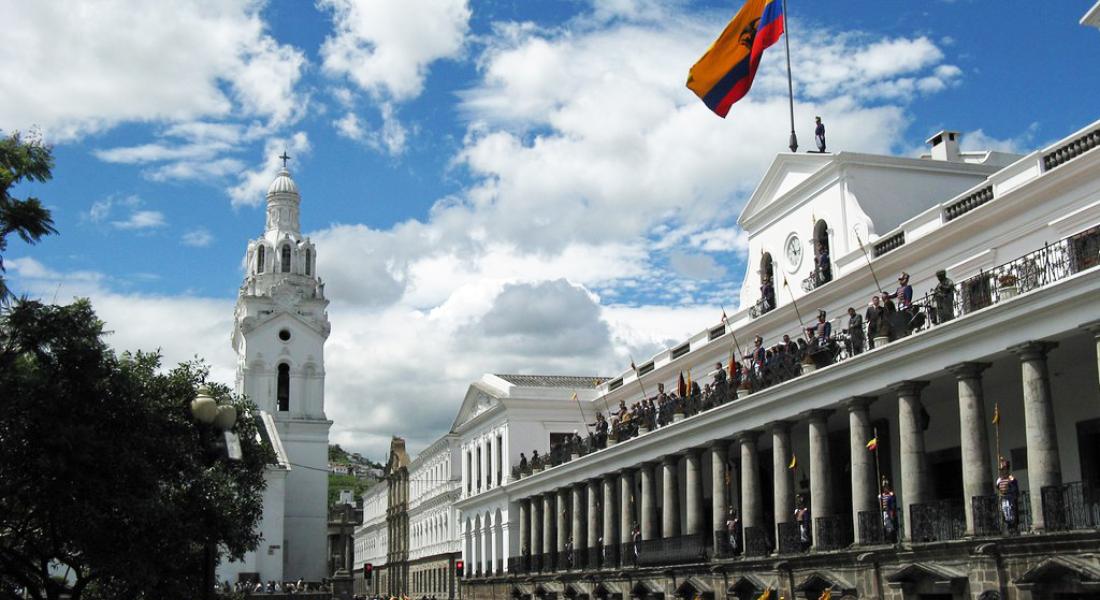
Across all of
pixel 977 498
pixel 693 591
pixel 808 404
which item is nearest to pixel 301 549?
pixel 693 591

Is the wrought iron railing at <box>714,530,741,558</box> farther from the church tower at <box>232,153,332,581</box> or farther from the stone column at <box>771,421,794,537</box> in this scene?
the church tower at <box>232,153,332,581</box>

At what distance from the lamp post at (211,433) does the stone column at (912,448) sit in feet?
44.7

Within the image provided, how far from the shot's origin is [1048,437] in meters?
19.8

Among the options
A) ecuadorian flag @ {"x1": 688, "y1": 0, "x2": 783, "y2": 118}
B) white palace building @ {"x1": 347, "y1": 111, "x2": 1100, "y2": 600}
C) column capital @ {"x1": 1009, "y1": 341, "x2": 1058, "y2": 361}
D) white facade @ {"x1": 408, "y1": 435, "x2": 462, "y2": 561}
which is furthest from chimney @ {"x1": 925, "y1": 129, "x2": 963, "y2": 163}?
white facade @ {"x1": 408, "y1": 435, "x2": 462, "y2": 561}

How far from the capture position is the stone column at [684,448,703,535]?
109ft

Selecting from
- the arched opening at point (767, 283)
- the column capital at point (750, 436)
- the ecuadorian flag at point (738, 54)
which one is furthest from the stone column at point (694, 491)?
the ecuadorian flag at point (738, 54)

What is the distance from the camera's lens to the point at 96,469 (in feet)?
71.2

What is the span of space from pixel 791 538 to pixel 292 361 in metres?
55.6

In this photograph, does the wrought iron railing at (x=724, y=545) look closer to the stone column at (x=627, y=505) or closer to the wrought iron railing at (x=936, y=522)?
the stone column at (x=627, y=505)

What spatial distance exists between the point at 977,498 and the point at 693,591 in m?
12.9

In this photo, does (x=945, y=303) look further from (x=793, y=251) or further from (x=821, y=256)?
(x=793, y=251)

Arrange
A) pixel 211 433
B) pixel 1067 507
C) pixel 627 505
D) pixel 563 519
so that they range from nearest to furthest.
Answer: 1. pixel 211 433
2. pixel 1067 507
3. pixel 627 505
4. pixel 563 519

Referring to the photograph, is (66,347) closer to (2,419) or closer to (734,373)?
(2,419)

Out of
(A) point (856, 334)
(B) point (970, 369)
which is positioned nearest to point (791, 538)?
(A) point (856, 334)
